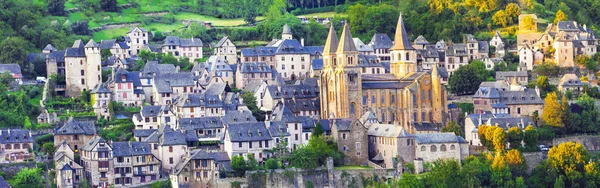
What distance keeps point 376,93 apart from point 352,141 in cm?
1021

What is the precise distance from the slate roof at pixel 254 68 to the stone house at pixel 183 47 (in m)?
10.9

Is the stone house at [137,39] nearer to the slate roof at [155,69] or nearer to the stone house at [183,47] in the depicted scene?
the stone house at [183,47]

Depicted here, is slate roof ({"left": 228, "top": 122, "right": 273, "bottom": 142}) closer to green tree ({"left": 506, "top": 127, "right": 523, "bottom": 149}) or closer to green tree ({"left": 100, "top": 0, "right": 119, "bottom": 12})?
green tree ({"left": 506, "top": 127, "right": 523, "bottom": 149})

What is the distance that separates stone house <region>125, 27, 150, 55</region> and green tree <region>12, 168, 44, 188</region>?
36.2m

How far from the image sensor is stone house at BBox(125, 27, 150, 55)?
13475 cm

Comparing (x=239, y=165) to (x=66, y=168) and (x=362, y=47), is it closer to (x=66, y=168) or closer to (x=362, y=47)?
(x=66, y=168)

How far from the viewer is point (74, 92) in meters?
119

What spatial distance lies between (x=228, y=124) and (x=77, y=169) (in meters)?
12.6

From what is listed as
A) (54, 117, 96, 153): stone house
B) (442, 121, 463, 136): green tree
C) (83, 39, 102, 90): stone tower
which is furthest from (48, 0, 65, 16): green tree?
(442, 121, 463, 136): green tree

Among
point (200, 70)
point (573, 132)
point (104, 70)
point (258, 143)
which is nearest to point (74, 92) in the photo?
point (104, 70)

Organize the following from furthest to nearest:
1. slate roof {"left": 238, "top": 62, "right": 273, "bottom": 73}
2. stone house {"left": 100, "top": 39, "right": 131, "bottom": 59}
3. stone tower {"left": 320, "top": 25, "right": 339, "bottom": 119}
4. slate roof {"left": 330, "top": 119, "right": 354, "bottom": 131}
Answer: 1. stone house {"left": 100, "top": 39, "right": 131, "bottom": 59}
2. slate roof {"left": 238, "top": 62, "right": 273, "bottom": 73}
3. stone tower {"left": 320, "top": 25, "right": 339, "bottom": 119}
4. slate roof {"left": 330, "top": 119, "right": 354, "bottom": 131}

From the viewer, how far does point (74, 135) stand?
104750mm

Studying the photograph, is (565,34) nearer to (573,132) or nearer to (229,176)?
(573,132)

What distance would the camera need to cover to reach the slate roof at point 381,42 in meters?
136
